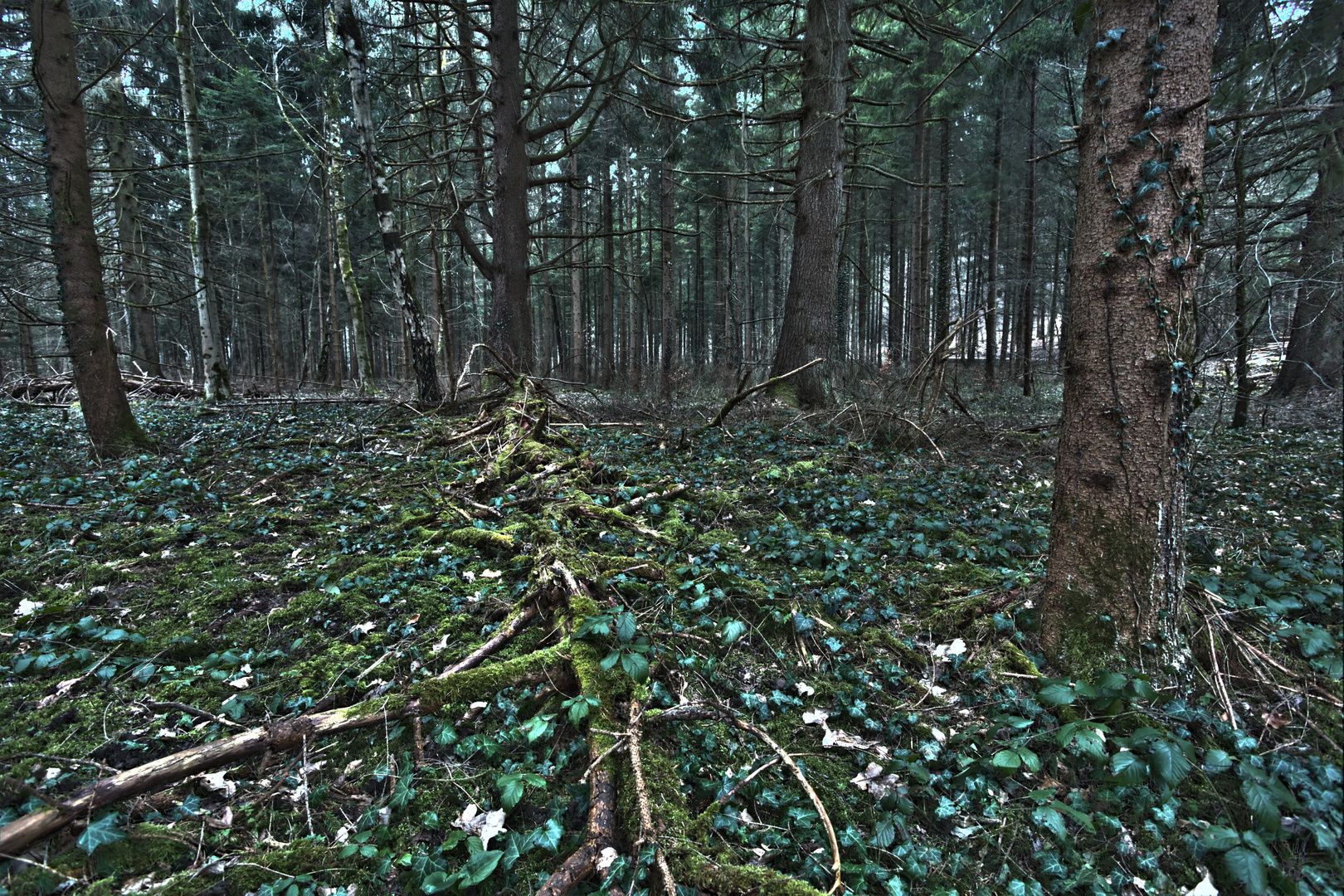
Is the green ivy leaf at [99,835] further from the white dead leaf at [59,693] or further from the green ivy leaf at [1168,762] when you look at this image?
the green ivy leaf at [1168,762]

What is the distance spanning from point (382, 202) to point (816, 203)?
21.5ft

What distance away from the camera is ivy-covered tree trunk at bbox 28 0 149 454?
5.37 meters

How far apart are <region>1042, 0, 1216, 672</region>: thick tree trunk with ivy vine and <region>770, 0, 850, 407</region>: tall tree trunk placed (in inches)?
246

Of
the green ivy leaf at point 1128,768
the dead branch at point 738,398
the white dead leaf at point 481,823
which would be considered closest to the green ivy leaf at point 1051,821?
the green ivy leaf at point 1128,768

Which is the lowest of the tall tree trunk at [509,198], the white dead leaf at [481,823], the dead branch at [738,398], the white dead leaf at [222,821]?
the white dead leaf at [481,823]

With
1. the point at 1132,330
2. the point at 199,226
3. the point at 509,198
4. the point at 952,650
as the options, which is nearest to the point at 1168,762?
the point at 952,650

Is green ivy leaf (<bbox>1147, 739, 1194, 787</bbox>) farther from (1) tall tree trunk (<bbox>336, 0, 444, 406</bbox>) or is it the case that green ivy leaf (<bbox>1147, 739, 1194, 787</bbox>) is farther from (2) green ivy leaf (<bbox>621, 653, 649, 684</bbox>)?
(1) tall tree trunk (<bbox>336, 0, 444, 406</bbox>)

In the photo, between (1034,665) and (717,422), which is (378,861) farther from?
(717,422)

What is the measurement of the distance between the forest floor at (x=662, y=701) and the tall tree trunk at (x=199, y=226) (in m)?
6.92

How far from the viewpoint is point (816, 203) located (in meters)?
8.63

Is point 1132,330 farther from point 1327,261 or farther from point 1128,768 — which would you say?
point 1327,261

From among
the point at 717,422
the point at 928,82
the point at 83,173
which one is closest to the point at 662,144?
the point at 928,82

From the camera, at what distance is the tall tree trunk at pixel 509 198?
27.5 ft

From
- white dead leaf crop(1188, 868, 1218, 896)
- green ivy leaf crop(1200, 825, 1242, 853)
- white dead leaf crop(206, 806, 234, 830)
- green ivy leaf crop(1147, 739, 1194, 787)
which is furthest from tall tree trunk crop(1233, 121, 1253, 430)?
white dead leaf crop(206, 806, 234, 830)
